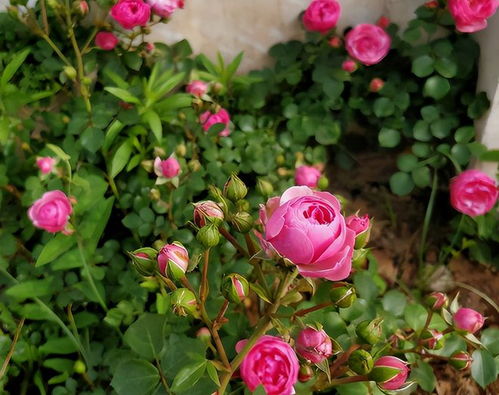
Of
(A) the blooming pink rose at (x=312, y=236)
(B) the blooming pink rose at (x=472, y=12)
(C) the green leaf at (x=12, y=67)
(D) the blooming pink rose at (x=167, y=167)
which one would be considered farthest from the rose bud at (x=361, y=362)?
(C) the green leaf at (x=12, y=67)

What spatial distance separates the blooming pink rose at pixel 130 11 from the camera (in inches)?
51.9

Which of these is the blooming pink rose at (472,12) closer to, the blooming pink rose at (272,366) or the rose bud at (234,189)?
the rose bud at (234,189)

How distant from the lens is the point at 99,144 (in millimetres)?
1394

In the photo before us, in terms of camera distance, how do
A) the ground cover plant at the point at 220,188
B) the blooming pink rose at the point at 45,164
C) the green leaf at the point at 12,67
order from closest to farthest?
the ground cover plant at the point at 220,188 < the blooming pink rose at the point at 45,164 < the green leaf at the point at 12,67

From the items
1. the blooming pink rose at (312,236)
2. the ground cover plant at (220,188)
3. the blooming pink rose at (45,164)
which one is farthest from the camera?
the blooming pink rose at (45,164)

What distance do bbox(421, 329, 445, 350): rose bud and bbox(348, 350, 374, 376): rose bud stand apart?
0.25 meters

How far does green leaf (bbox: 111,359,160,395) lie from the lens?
2.72ft

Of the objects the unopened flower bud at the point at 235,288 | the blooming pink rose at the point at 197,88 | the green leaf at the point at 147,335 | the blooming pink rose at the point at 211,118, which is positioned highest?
the unopened flower bud at the point at 235,288

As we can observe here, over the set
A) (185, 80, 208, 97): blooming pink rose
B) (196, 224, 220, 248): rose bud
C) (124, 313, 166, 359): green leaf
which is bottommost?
(124, 313, 166, 359): green leaf

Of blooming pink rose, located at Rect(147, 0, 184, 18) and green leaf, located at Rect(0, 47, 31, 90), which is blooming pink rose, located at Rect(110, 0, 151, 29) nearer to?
blooming pink rose, located at Rect(147, 0, 184, 18)

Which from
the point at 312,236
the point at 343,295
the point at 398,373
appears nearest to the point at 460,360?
the point at 398,373

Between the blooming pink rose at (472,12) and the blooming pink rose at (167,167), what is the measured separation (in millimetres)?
876

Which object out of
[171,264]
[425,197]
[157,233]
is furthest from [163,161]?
[425,197]

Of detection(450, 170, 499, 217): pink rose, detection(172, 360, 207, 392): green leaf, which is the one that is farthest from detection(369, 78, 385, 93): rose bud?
detection(172, 360, 207, 392): green leaf
